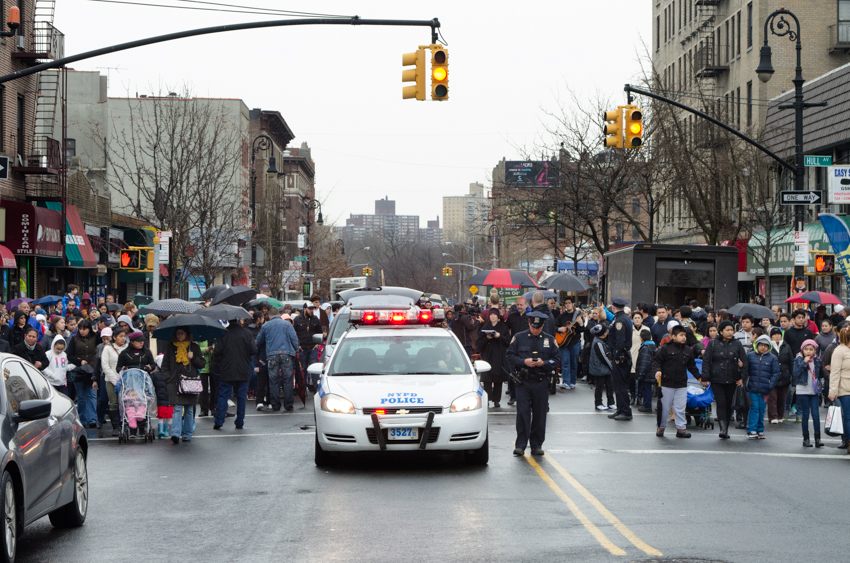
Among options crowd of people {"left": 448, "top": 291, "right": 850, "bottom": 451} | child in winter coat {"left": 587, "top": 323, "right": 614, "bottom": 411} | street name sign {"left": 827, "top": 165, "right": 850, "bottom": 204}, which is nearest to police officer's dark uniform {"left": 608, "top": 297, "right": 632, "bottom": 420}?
crowd of people {"left": 448, "top": 291, "right": 850, "bottom": 451}

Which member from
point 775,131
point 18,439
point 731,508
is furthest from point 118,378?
point 775,131

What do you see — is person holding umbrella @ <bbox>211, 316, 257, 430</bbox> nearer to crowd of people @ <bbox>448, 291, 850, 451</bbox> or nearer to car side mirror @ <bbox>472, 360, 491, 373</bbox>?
crowd of people @ <bbox>448, 291, 850, 451</bbox>

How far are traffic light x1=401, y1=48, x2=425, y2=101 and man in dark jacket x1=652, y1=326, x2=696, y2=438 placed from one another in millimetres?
5327

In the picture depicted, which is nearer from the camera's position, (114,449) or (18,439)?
(18,439)

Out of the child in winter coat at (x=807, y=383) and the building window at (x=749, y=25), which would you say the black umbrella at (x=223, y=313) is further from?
the building window at (x=749, y=25)

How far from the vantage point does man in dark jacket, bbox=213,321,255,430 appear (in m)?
16.2

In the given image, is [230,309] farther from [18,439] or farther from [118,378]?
[18,439]

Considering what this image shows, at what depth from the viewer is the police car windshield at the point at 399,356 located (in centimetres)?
1244

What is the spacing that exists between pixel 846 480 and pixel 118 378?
10.2 metres

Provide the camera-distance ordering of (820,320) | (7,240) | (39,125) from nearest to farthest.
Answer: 1. (820,320)
2. (7,240)
3. (39,125)

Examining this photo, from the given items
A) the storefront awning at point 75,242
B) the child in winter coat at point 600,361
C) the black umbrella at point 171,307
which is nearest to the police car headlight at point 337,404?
the child in winter coat at point 600,361

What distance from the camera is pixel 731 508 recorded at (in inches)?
378

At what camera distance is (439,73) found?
52.9 feet

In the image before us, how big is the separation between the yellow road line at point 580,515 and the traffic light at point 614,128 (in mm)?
10579
